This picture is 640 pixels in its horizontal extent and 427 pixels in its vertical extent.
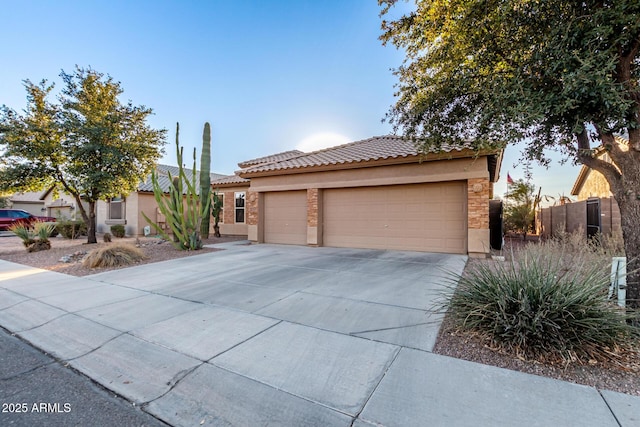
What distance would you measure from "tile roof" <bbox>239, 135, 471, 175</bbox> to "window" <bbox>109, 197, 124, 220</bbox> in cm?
1151

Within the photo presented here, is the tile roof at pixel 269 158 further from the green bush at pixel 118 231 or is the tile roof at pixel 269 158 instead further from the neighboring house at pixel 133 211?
the green bush at pixel 118 231

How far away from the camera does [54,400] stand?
2635 millimetres

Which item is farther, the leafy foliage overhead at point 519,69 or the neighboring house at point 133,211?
the neighboring house at point 133,211

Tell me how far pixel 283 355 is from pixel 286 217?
10.2m

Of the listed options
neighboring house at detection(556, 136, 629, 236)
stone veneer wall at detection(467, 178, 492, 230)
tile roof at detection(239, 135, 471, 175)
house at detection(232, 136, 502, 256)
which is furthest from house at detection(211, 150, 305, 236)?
neighboring house at detection(556, 136, 629, 236)

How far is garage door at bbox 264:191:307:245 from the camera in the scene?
12.7m

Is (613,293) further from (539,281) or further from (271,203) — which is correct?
(271,203)

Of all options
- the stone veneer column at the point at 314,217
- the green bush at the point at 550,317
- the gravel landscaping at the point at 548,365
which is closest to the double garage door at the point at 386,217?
the stone veneer column at the point at 314,217

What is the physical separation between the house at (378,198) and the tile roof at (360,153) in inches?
1.6

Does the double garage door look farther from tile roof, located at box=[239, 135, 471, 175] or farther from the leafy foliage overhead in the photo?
the leafy foliage overhead

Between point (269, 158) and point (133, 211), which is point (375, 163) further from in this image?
point (133, 211)

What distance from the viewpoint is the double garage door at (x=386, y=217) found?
9.73m

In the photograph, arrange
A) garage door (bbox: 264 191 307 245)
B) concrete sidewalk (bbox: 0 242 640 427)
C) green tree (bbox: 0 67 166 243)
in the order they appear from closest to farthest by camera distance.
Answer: concrete sidewalk (bbox: 0 242 640 427)
green tree (bbox: 0 67 166 243)
garage door (bbox: 264 191 307 245)

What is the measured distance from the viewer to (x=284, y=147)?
1955cm
